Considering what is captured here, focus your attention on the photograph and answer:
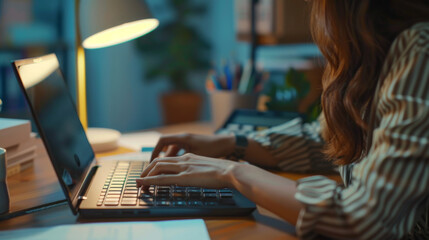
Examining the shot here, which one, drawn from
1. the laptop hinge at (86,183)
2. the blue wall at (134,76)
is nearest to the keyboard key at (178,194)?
the laptop hinge at (86,183)

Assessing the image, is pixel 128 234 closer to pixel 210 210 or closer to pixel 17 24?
pixel 210 210

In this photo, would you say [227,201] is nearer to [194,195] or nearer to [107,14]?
[194,195]

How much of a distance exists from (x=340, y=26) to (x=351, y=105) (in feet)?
0.39

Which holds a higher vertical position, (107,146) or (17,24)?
(17,24)

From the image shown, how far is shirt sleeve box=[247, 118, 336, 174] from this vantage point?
958mm

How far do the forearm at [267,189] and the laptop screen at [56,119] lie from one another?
0.84 ft

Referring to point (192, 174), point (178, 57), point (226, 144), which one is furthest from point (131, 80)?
point (192, 174)

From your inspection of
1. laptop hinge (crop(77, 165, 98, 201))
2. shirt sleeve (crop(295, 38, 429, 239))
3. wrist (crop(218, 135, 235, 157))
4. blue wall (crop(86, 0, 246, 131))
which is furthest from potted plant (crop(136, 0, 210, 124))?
shirt sleeve (crop(295, 38, 429, 239))

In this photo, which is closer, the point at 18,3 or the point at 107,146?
the point at 107,146

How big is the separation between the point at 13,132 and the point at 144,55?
2.39m

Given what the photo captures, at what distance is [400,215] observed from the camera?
51cm

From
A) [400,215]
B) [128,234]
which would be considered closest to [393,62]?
[400,215]

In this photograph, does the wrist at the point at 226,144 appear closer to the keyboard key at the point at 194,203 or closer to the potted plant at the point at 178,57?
the keyboard key at the point at 194,203

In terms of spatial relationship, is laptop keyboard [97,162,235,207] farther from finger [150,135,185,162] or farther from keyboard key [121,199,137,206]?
finger [150,135,185,162]
